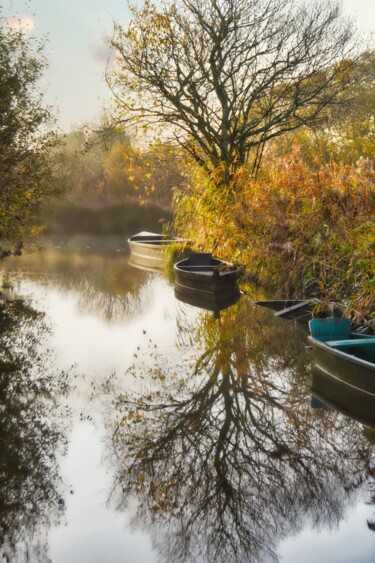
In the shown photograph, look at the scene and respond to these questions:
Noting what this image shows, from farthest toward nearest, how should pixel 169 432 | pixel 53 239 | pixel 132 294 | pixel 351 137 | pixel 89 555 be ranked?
1. pixel 351 137
2. pixel 53 239
3. pixel 132 294
4. pixel 169 432
5. pixel 89 555

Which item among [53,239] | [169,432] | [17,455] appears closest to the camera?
[17,455]

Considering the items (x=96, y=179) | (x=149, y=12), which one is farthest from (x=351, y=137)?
(x=149, y=12)

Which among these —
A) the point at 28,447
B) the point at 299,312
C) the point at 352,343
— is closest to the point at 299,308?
the point at 299,312

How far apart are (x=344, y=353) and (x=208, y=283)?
828 cm

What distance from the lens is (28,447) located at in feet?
20.9

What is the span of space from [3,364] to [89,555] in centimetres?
544

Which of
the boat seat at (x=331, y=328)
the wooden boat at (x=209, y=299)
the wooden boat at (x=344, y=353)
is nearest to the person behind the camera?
the wooden boat at (x=344, y=353)

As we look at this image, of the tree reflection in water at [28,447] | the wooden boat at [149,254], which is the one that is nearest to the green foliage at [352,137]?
the wooden boat at [149,254]

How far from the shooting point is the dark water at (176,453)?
4727mm

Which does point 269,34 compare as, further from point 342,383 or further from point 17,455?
point 17,455

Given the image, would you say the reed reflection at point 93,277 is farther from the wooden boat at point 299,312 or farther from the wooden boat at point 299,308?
the wooden boat at point 299,312

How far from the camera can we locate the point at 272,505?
5.23 m

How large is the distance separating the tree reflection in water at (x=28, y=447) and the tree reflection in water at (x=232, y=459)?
55 cm

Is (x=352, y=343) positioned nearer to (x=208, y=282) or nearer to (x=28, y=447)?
(x=28, y=447)
